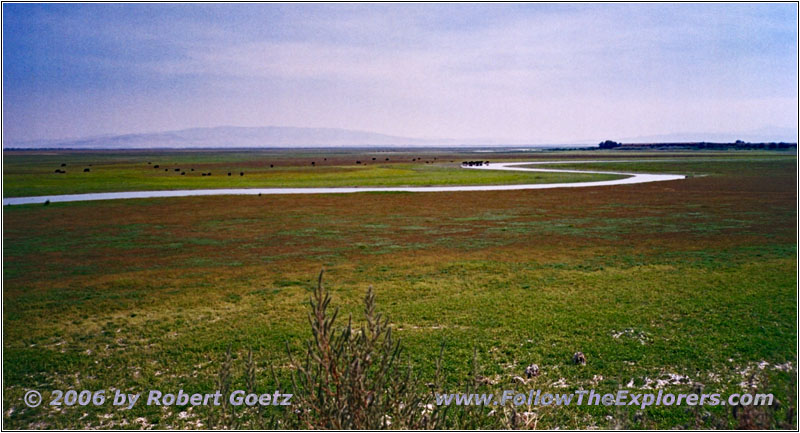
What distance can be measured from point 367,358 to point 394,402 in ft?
1.92

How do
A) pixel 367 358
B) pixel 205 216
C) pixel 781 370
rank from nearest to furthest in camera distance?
1. pixel 367 358
2. pixel 781 370
3. pixel 205 216

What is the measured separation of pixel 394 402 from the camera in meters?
4.37

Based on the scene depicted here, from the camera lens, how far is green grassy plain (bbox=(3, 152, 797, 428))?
8711 millimetres

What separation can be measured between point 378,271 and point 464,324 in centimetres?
573

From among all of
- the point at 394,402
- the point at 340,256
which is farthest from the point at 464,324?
the point at 340,256

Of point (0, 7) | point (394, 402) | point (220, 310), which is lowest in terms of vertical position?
point (220, 310)

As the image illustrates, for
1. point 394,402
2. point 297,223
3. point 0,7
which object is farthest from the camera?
point 297,223

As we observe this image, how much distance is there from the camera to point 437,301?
13180 millimetres

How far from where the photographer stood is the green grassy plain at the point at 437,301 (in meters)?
8.71

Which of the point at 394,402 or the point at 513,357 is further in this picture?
the point at 513,357

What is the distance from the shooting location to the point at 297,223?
90.4ft

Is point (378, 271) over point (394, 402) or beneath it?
beneath

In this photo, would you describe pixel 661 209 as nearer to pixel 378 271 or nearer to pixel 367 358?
pixel 378 271

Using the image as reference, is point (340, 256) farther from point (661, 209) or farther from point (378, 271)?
point (661, 209)
